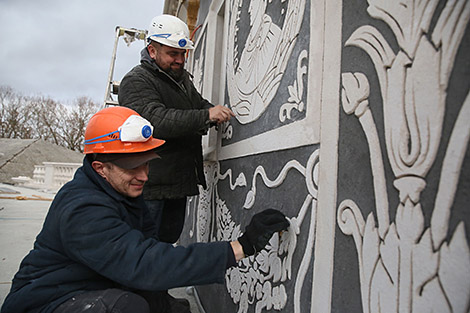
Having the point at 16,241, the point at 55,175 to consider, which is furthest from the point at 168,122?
the point at 55,175

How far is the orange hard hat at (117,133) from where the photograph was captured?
1.45 meters

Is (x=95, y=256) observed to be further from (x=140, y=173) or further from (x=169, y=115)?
(x=169, y=115)

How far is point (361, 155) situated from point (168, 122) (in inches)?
55.5

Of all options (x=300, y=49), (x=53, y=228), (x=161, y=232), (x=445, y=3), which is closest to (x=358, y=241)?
(x=445, y=3)

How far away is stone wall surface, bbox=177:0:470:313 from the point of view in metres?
0.69

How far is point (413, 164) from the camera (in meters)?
0.78

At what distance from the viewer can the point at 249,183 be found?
186 centimetres

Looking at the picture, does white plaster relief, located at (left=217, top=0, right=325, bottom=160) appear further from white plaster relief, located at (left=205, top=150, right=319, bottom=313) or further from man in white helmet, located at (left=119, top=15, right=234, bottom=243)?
man in white helmet, located at (left=119, top=15, right=234, bottom=243)

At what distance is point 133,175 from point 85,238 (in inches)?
14.0

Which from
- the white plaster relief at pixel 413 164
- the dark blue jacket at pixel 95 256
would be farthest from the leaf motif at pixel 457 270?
the dark blue jacket at pixel 95 256

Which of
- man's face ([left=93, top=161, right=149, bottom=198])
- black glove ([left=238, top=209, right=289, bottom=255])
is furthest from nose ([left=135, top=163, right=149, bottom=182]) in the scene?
black glove ([left=238, top=209, right=289, bottom=255])

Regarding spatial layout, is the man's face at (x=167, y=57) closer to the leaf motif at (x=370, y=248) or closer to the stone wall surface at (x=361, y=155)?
the stone wall surface at (x=361, y=155)

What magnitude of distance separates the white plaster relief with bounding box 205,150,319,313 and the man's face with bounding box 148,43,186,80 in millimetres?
999

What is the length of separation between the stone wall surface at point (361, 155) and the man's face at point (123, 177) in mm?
605
